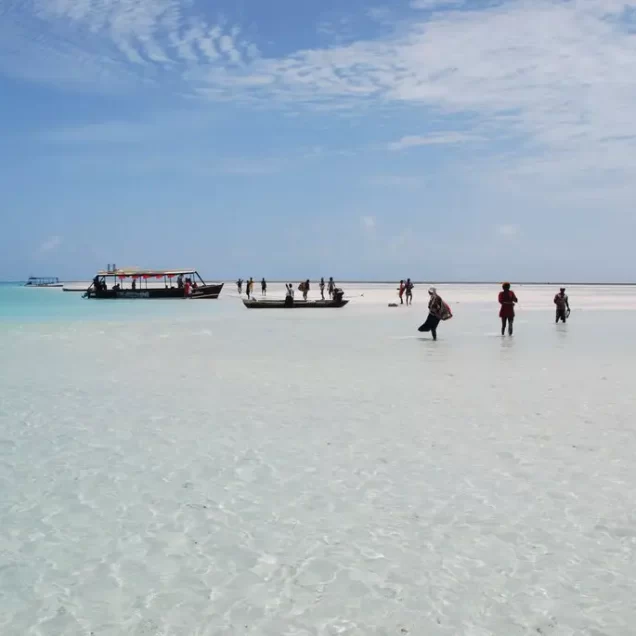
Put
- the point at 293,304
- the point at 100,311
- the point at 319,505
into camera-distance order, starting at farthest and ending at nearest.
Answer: the point at 293,304 < the point at 100,311 < the point at 319,505

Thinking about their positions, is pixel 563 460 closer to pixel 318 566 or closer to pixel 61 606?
pixel 318 566

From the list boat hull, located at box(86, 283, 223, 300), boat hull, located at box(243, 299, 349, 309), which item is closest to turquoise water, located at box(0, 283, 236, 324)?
boat hull, located at box(243, 299, 349, 309)

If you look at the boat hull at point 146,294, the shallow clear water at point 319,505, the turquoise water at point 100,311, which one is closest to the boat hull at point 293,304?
the turquoise water at point 100,311

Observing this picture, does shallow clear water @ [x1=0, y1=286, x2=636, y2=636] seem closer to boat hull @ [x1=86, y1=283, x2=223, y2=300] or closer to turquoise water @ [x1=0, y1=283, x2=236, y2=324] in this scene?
turquoise water @ [x1=0, y1=283, x2=236, y2=324]

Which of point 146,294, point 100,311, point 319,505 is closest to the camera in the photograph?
point 319,505

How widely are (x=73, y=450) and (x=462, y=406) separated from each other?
15.9 ft

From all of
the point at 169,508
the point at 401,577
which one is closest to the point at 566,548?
the point at 401,577

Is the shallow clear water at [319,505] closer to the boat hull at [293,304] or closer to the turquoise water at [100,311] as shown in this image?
the turquoise water at [100,311]

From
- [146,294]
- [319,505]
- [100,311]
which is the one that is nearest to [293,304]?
[100,311]

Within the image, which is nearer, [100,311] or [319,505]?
[319,505]

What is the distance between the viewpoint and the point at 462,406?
9.91m

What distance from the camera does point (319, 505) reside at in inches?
226

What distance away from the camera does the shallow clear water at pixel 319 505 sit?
13.4 feet

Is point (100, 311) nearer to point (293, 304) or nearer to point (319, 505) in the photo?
point (293, 304)
